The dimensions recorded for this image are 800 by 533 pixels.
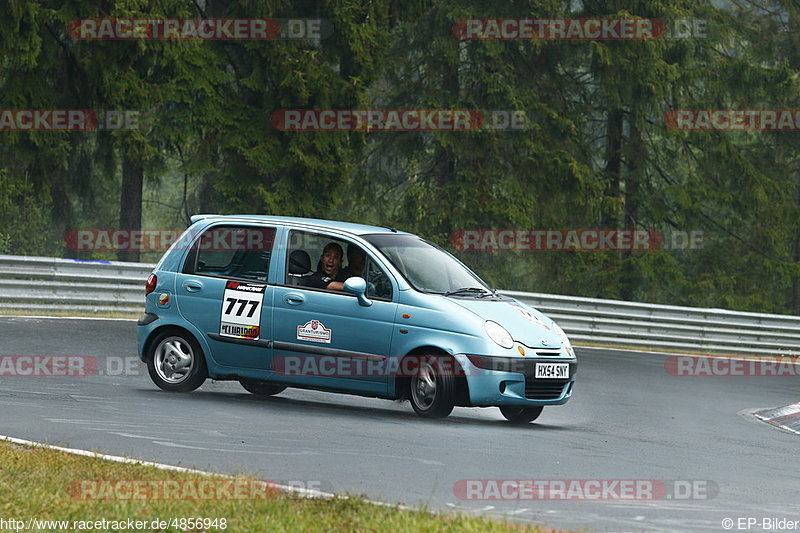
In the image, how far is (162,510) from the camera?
6.90 metres

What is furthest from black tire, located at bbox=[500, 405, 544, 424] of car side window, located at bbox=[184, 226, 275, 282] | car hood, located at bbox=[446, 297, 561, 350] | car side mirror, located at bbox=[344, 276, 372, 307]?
car side window, located at bbox=[184, 226, 275, 282]

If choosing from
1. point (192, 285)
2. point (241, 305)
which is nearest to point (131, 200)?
point (192, 285)

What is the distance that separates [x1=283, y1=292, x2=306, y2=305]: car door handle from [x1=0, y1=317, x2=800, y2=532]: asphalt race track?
39.0 inches

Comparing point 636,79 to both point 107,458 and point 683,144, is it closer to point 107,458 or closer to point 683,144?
point 683,144

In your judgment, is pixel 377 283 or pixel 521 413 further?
pixel 521 413

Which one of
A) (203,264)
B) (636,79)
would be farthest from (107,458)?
(636,79)

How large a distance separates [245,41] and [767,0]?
54.6ft

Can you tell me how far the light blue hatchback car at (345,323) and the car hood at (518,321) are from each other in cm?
1

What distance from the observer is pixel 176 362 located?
1272 centimetres

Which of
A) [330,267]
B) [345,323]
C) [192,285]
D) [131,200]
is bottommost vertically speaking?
[345,323]

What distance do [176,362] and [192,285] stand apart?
2.55ft

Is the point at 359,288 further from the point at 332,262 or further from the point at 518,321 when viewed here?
the point at 518,321

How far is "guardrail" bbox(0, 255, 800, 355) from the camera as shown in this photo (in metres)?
20.7

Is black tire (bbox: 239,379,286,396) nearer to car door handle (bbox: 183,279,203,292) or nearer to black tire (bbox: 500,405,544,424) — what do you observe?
car door handle (bbox: 183,279,203,292)
